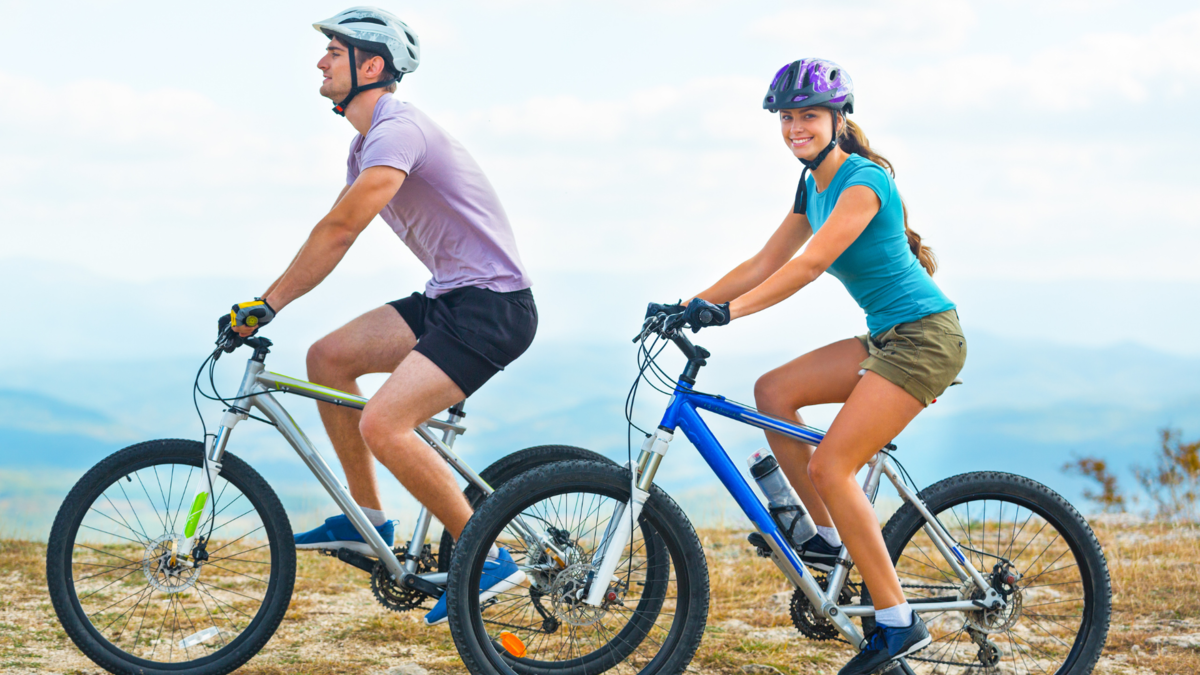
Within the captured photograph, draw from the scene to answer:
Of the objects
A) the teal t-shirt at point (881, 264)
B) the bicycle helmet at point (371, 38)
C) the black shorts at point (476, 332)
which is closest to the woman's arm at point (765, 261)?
the teal t-shirt at point (881, 264)

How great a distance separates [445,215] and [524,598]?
1.45 metres

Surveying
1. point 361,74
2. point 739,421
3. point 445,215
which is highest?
point 361,74

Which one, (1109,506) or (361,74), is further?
(1109,506)

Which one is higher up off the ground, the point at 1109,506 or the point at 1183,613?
the point at 1109,506

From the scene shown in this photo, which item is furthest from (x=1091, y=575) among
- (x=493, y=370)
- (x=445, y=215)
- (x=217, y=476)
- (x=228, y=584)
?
(x=228, y=584)

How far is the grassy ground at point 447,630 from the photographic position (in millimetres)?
Result: 4230

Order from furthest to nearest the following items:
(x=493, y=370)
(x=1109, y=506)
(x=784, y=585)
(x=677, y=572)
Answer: (x=1109, y=506) < (x=784, y=585) < (x=493, y=370) < (x=677, y=572)

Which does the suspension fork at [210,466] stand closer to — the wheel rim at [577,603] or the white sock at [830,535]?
the wheel rim at [577,603]

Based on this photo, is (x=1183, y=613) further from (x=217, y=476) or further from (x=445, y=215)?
(x=217, y=476)

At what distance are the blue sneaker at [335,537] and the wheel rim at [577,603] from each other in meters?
0.64

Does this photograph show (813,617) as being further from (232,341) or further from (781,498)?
(232,341)

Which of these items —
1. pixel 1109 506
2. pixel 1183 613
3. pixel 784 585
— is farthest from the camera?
pixel 1109 506

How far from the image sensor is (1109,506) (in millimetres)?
10047

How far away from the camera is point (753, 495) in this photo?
11.7 feet
